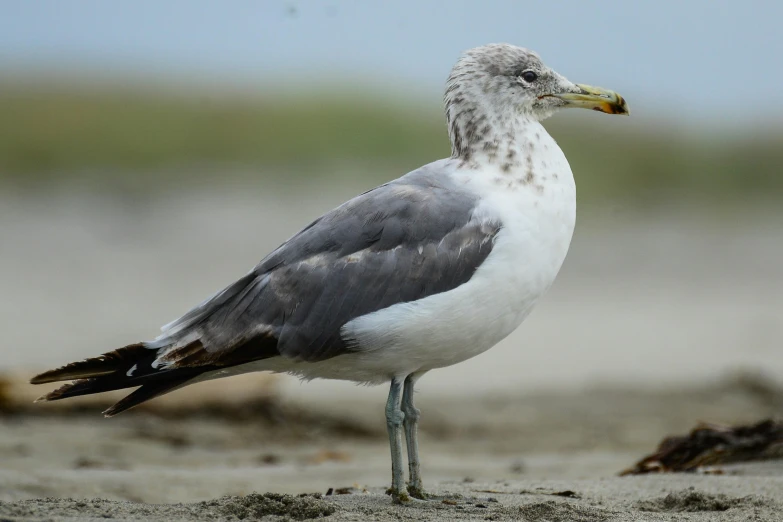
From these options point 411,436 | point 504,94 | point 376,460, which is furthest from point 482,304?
point 376,460

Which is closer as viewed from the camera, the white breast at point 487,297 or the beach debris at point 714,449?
the white breast at point 487,297

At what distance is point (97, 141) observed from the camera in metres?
23.4

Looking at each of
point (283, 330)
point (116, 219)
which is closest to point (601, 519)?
point (283, 330)

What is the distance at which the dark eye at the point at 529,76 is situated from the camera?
18.5 ft

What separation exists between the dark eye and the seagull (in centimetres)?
35

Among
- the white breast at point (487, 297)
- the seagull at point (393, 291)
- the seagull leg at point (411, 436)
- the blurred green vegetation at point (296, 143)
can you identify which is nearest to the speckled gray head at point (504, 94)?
the seagull at point (393, 291)

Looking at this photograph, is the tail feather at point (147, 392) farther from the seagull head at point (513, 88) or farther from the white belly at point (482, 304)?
the seagull head at point (513, 88)

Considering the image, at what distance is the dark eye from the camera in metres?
5.65

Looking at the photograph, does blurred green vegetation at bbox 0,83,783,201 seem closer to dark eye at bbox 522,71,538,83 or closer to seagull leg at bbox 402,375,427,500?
dark eye at bbox 522,71,538,83

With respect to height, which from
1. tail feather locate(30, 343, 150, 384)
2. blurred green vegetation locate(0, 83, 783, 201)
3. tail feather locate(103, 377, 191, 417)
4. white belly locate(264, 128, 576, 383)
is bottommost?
tail feather locate(103, 377, 191, 417)

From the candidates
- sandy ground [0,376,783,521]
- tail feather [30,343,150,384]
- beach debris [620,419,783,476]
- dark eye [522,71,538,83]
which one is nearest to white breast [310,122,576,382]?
dark eye [522,71,538,83]

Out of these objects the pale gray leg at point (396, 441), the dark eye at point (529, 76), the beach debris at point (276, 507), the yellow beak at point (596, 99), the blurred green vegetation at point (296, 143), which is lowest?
the beach debris at point (276, 507)

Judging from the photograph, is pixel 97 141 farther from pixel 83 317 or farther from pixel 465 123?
pixel 465 123

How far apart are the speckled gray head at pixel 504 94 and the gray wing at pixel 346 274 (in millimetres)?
433
